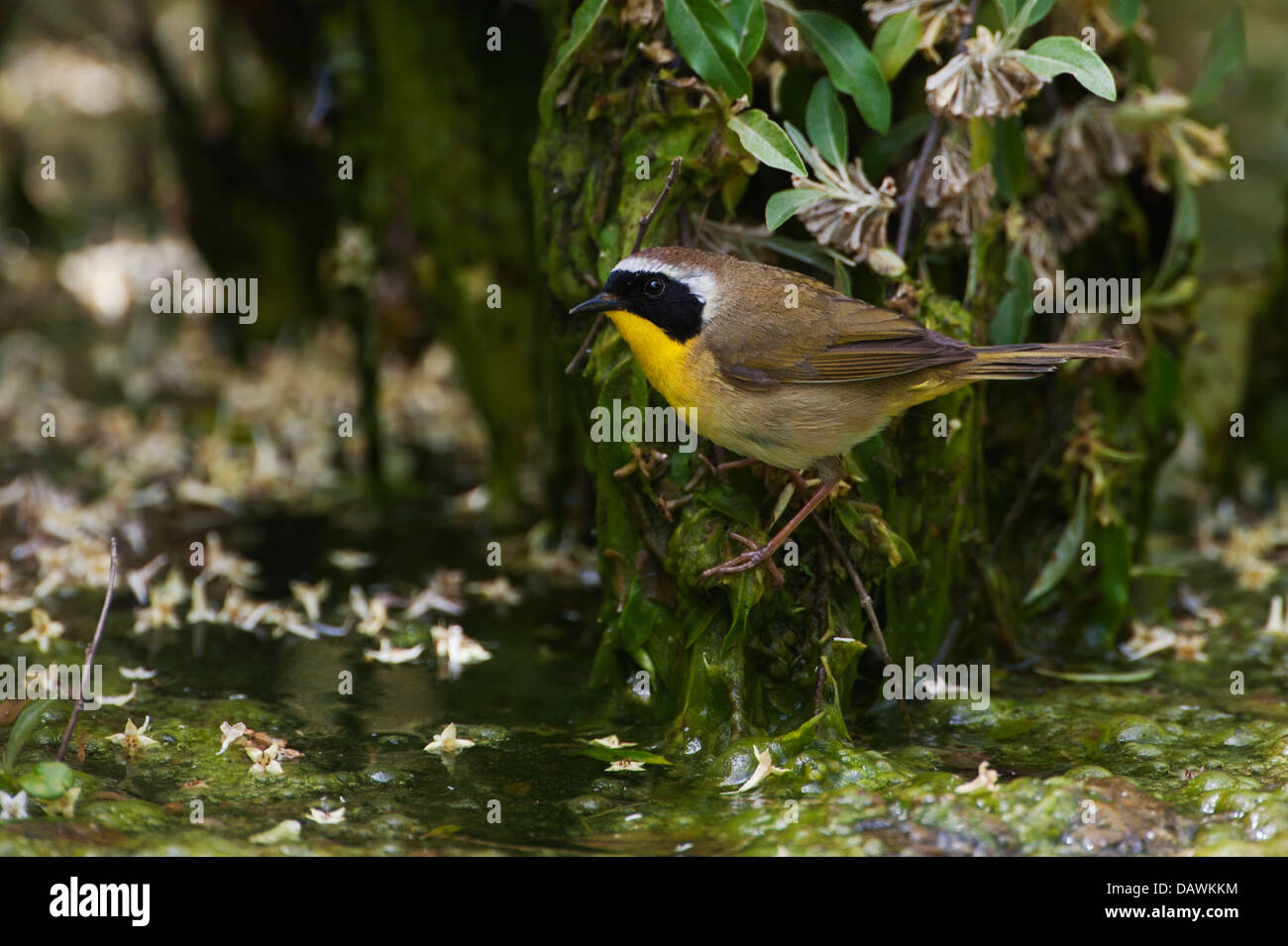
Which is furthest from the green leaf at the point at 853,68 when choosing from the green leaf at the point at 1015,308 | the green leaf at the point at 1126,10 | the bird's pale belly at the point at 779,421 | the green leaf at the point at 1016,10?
the green leaf at the point at 1126,10

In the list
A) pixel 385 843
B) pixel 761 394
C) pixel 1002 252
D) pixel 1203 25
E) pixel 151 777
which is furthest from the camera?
pixel 1203 25

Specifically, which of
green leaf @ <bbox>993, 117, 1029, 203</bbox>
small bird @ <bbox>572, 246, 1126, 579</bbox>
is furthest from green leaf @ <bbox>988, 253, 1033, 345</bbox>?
small bird @ <bbox>572, 246, 1126, 579</bbox>

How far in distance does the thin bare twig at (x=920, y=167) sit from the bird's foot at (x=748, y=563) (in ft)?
3.71

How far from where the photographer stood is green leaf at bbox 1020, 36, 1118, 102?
4.08 metres

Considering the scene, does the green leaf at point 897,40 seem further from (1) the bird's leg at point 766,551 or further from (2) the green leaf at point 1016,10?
(1) the bird's leg at point 766,551

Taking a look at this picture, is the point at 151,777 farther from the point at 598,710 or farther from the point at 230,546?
the point at 230,546

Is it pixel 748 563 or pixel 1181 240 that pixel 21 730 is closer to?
pixel 748 563

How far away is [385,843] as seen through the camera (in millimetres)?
3486

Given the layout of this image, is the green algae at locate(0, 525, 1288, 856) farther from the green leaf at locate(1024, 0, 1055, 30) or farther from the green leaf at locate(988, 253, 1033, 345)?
the green leaf at locate(1024, 0, 1055, 30)

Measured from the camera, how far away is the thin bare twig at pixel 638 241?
173 inches

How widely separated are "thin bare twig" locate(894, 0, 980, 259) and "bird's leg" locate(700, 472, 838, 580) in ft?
3.03

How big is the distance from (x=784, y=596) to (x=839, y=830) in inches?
40.6

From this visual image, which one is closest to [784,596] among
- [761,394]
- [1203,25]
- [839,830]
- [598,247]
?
[761,394]

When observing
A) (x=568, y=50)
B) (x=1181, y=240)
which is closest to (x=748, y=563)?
(x=568, y=50)
